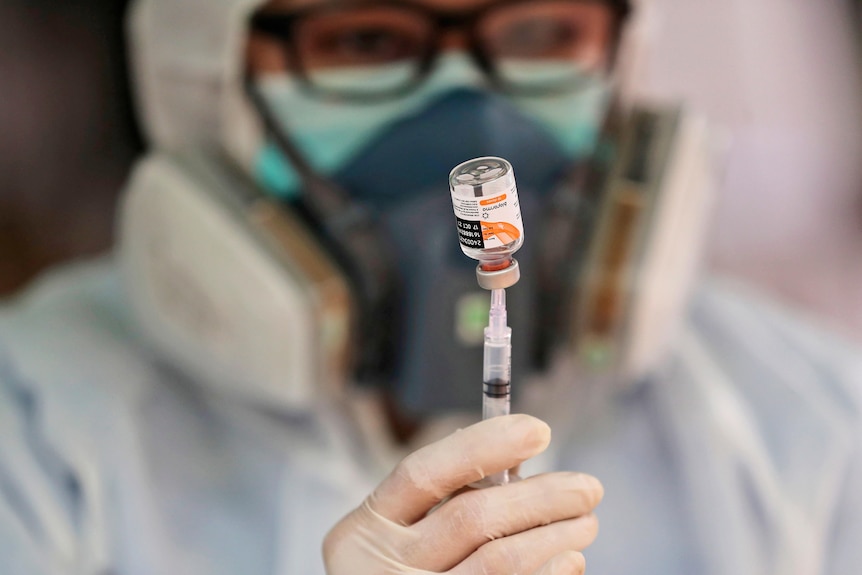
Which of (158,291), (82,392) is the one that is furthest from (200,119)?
(82,392)

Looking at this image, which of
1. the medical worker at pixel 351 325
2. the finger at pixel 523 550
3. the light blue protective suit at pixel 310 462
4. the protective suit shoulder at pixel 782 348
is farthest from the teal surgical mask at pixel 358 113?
the finger at pixel 523 550

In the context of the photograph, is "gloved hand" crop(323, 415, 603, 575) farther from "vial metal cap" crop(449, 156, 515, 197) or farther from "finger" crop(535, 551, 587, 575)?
"vial metal cap" crop(449, 156, 515, 197)

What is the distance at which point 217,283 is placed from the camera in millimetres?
938

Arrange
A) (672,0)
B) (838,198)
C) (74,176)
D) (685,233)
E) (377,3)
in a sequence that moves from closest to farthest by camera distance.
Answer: (377,3), (685,233), (74,176), (672,0), (838,198)

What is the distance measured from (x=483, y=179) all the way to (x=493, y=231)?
3 centimetres

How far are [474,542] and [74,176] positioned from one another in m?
1.20

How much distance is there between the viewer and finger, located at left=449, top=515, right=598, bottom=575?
0.52m

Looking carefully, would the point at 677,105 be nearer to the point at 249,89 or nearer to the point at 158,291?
the point at 249,89

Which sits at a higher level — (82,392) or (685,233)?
(685,233)

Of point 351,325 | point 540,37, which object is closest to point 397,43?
point 540,37

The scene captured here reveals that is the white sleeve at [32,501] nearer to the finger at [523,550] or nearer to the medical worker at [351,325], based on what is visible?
the medical worker at [351,325]

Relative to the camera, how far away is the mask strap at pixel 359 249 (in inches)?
36.9

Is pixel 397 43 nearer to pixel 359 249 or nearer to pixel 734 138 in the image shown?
pixel 359 249

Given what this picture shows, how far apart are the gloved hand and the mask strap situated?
408 millimetres
